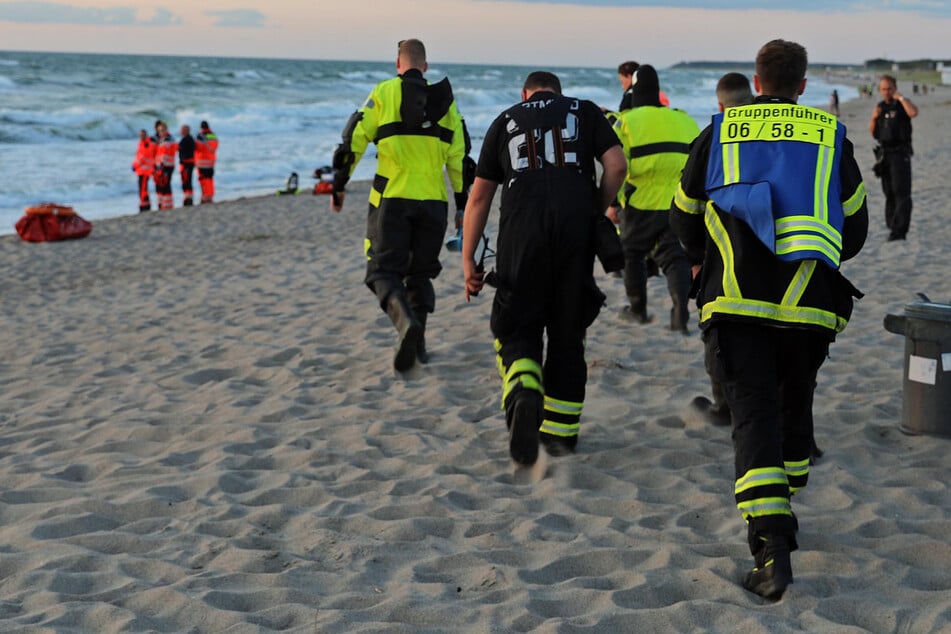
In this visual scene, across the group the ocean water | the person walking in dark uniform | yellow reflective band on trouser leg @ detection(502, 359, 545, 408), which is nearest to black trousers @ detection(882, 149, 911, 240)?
yellow reflective band on trouser leg @ detection(502, 359, 545, 408)

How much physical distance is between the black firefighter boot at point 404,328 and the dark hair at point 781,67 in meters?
3.08

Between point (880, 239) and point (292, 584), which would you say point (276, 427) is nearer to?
point (292, 584)

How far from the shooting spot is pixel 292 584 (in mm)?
3486

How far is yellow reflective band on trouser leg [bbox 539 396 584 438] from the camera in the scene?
4812 mm

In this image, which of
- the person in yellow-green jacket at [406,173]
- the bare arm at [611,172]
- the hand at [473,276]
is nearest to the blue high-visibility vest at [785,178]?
the bare arm at [611,172]

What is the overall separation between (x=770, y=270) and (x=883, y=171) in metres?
8.62

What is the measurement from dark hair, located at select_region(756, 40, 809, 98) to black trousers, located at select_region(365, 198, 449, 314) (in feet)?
9.81

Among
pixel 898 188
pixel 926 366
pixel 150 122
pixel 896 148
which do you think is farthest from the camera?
pixel 150 122

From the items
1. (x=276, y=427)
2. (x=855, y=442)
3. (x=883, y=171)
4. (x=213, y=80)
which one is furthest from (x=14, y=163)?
(x=213, y=80)

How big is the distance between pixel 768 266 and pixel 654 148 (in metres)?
3.66

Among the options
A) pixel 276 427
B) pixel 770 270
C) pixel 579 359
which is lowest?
pixel 276 427

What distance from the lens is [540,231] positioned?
4.44 m

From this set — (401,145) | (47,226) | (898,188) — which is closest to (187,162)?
(47,226)

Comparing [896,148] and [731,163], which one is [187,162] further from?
[731,163]
